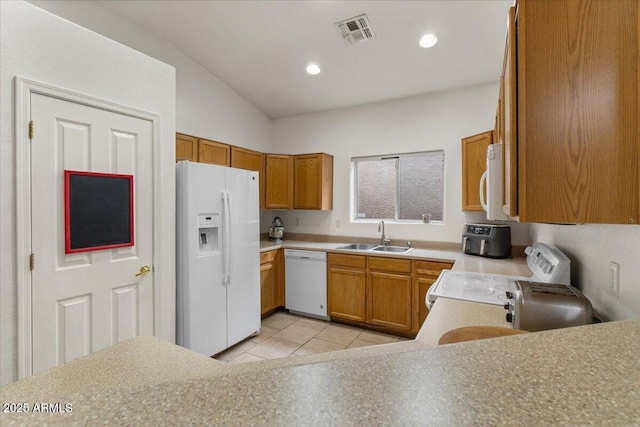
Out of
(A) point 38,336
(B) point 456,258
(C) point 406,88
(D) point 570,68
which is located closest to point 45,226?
(A) point 38,336

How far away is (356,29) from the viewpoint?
2611 millimetres

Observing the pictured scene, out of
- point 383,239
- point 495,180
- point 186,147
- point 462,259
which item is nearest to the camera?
point 495,180

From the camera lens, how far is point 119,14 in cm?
255

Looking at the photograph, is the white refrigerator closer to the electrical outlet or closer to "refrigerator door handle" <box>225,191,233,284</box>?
"refrigerator door handle" <box>225,191,233,284</box>

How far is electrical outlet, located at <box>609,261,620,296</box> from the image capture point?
112 cm

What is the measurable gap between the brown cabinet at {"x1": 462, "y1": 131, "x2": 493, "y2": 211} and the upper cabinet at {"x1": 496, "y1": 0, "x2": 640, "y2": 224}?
6.81ft

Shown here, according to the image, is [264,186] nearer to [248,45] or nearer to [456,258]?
[248,45]

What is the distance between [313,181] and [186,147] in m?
1.62

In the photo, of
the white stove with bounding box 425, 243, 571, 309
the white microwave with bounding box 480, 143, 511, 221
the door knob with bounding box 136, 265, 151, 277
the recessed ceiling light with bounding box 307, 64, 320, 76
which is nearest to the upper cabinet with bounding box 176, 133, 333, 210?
the recessed ceiling light with bounding box 307, 64, 320, 76

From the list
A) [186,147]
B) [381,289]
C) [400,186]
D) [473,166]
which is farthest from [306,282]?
[473,166]

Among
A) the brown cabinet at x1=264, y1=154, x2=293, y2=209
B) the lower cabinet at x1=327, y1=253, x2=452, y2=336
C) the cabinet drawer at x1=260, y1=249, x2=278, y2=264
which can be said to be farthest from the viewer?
the brown cabinet at x1=264, y1=154, x2=293, y2=209

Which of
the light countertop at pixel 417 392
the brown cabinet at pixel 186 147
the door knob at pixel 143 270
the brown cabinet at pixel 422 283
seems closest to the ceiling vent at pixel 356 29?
the brown cabinet at pixel 186 147

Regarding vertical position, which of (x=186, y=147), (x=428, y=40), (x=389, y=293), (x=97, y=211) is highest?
(x=428, y=40)

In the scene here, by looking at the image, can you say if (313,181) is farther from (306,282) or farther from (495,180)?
(495,180)
